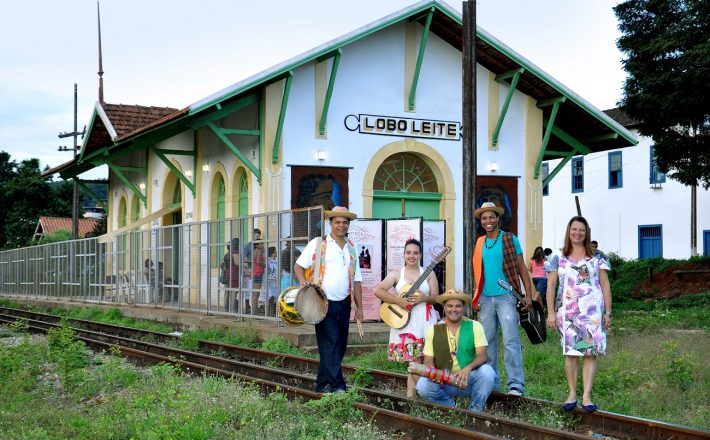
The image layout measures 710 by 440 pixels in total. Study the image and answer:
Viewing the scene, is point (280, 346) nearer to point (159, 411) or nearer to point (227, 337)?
point (227, 337)

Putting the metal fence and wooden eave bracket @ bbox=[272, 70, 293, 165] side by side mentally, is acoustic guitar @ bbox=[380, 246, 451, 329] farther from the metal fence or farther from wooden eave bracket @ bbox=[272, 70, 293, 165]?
wooden eave bracket @ bbox=[272, 70, 293, 165]

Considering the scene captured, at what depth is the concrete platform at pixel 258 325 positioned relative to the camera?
16.3 meters

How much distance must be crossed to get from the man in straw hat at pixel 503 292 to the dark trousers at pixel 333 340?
4.76 feet

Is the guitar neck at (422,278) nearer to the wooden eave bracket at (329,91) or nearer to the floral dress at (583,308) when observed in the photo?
the floral dress at (583,308)

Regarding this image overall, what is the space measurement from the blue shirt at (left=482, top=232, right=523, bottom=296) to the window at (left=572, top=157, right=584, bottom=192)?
123 feet

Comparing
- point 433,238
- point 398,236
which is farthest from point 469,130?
point 433,238

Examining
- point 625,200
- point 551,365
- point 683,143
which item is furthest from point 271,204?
point 625,200

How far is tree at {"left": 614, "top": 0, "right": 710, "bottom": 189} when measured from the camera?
1022 inches

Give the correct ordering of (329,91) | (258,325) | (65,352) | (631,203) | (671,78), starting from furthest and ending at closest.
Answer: (631,203) < (671,78) < (329,91) < (258,325) < (65,352)

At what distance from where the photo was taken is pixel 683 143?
27.7 m

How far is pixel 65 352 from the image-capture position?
13.6 meters

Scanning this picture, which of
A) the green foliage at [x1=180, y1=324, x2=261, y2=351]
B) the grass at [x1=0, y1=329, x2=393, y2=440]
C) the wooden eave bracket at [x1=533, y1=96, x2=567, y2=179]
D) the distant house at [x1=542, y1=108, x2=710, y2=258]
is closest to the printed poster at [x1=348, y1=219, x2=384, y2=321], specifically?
the green foliage at [x1=180, y1=324, x2=261, y2=351]

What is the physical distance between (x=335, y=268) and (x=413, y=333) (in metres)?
1.05

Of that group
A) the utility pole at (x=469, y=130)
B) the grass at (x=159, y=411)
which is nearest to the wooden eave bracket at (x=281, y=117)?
the utility pole at (x=469, y=130)
